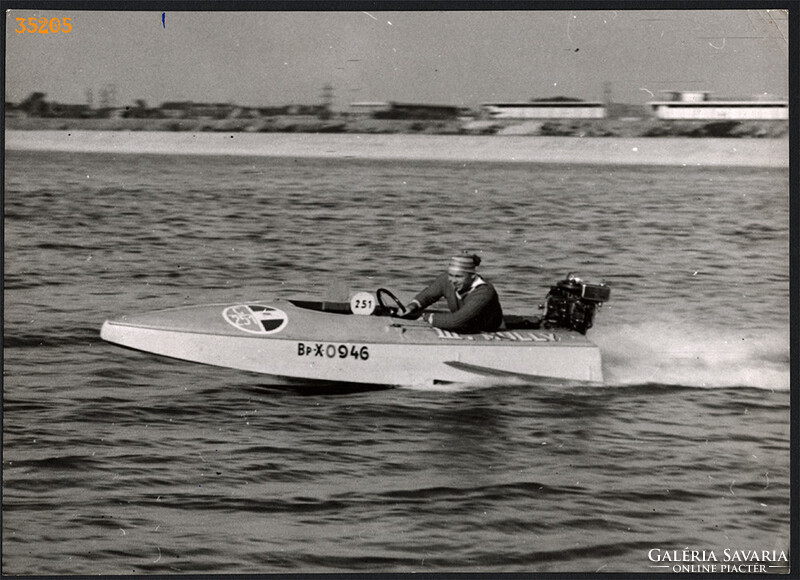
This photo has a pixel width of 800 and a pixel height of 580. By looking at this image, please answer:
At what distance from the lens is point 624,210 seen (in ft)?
50.4

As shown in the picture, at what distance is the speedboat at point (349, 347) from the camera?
10242 millimetres

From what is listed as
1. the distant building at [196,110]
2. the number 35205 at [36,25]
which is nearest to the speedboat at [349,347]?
the distant building at [196,110]

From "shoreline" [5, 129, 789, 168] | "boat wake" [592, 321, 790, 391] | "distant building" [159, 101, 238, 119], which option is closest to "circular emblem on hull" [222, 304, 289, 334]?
"distant building" [159, 101, 238, 119]

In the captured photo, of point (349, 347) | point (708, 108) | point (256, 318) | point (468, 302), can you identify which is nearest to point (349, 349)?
point (349, 347)

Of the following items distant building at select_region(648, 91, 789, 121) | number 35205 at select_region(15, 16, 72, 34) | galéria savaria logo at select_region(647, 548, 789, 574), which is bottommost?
galéria savaria logo at select_region(647, 548, 789, 574)

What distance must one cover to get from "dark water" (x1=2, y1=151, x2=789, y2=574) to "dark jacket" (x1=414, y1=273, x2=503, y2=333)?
2.12ft

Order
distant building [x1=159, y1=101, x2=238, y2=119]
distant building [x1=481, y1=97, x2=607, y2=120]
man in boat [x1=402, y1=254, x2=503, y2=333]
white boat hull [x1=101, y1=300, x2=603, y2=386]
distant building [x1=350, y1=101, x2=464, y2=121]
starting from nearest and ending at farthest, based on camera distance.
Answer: white boat hull [x1=101, y1=300, x2=603, y2=386] < man in boat [x1=402, y1=254, x2=503, y2=333] < distant building [x1=350, y1=101, x2=464, y2=121] < distant building [x1=481, y1=97, x2=607, y2=120] < distant building [x1=159, y1=101, x2=238, y2=119]

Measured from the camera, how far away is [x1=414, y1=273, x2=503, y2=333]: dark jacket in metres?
10.4

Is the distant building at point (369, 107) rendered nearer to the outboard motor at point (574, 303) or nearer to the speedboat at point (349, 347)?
the speedboat at point (349, 347)

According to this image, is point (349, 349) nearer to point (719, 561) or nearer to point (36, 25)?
point (719, 561)

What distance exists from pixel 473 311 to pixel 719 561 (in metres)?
3.36

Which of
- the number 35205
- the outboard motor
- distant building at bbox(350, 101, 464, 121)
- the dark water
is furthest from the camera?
distant building at bbox(350, 101, 464, 121)

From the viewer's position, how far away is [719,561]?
8.80 metres

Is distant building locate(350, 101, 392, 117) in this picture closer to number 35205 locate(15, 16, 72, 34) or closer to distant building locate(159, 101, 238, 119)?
distant building locate(159, 101, 238, 119)
